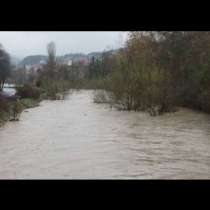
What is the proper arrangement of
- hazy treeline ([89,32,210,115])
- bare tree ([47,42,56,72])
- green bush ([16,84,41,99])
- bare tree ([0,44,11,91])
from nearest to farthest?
hazy treeline ([89,32,210,115]), bare tree ([0,44,11,91]), green bush ([16,84,41,99]), bare tree ([47,42,56,72])

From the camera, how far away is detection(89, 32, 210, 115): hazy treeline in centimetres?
1744

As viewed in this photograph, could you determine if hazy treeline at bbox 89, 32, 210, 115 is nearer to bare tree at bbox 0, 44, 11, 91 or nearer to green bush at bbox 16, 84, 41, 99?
green bush at bbox 16, 84, 41, 99

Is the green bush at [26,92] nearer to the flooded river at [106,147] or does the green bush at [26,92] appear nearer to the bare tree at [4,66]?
the bare tree at [4,66]

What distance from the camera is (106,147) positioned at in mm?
10242

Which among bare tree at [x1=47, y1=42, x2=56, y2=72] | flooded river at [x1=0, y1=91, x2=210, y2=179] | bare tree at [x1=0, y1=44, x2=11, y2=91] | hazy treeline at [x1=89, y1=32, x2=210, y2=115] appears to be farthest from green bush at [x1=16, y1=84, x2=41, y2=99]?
bare tree at [x1=47, y1=42, x2=56, y2=72]

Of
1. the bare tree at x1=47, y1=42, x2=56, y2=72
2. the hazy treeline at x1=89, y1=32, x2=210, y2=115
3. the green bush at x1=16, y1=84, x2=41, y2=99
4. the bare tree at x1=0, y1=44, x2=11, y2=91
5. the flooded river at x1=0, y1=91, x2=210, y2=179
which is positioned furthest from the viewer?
the bare tree at x1=47, y1=42, x2=56, y2=72

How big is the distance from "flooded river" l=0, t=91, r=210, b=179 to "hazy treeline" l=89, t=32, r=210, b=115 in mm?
1183

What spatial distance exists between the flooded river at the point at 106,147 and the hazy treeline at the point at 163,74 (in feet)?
3.88

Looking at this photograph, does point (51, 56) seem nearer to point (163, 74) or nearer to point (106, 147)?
point (163, 74)

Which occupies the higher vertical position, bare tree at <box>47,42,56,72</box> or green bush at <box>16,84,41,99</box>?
bare tree at <box>47,42,56,72</box>

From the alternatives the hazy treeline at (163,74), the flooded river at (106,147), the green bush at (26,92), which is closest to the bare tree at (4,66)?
the green bush at (26,92)

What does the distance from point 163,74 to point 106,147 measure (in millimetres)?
8236
